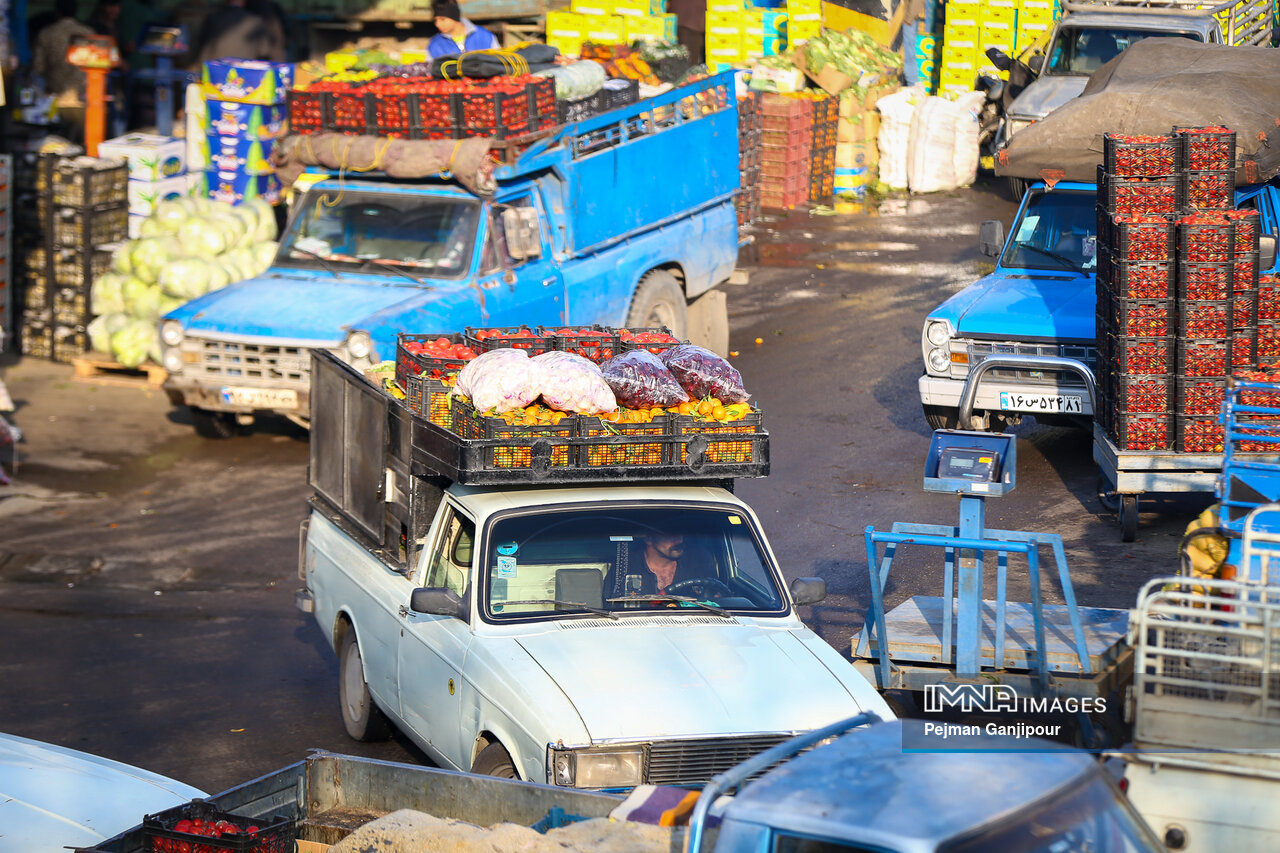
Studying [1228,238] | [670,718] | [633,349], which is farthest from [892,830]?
[1228,238]

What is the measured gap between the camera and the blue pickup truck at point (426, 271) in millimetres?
12078

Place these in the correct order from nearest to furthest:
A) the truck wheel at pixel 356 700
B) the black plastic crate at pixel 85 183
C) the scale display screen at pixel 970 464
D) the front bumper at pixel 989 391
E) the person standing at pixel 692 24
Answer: the scale display screen at pixel 970 464 → the truck wheel at pixel 356 700 → the front bumper at pixel 989 391 → the black plastic crate at pixel 85 183 → the person standing at pixel 692 24

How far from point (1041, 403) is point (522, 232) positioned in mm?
4452

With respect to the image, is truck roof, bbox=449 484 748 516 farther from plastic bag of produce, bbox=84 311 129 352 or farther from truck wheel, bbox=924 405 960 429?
plastic bag of produce, bbox=84 311 129 352

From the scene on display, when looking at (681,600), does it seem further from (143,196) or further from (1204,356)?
(143,196)

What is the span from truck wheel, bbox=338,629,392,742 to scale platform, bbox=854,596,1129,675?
2.42 m

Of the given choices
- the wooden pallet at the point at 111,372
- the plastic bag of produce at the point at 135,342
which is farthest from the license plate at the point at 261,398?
the plastic bag of produce at the point at 135,342

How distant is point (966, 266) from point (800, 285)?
223cm

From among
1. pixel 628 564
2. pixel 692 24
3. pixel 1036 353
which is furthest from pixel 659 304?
pixel 692 24

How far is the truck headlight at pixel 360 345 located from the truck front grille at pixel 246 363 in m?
0.61

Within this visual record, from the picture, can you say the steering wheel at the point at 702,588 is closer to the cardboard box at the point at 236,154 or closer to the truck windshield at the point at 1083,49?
the cardboard box at the point at 236,154

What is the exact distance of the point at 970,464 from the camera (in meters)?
6.85

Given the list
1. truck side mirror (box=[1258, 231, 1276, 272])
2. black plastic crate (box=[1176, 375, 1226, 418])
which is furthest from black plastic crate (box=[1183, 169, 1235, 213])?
black plastic crate (box=[1176, 375, 1226, 418])

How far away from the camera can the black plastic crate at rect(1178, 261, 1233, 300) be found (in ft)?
31.8
